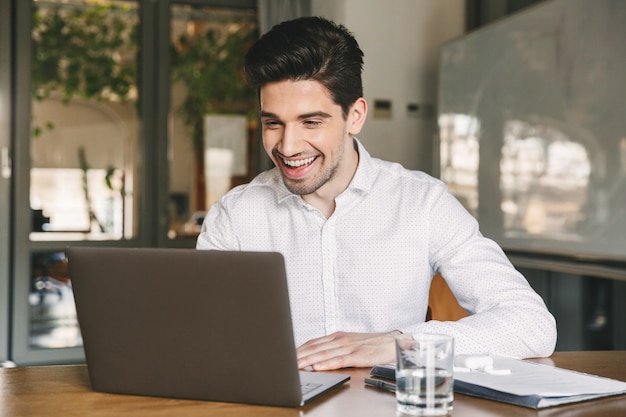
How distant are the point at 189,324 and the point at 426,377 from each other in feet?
0.99

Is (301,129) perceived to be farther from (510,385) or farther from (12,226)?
(12,226)

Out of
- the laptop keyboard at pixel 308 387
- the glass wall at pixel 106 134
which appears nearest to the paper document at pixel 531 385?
the laptop keyboard at pixel 308 387

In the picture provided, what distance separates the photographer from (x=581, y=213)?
3010 mm

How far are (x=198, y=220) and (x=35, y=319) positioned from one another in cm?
106

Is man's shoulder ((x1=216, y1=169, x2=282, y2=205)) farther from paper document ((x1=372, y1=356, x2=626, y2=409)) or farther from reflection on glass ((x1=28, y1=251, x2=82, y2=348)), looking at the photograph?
reflection on glass ((x1=28, y1=251, x2=82, y2=348))

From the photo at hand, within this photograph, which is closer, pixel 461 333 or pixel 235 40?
pixel 461 333

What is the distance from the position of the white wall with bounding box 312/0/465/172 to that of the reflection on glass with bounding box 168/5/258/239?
0.60 m

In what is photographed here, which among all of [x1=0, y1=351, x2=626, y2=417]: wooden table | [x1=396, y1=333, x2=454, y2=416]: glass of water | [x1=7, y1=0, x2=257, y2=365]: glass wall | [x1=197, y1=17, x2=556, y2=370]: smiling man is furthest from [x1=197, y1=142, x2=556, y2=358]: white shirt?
[x1=7, y1=0, x2=257, y2=365]: glass wall

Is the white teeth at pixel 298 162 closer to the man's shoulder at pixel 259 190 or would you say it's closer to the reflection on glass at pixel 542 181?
the man's shoulder at pixel 259 190

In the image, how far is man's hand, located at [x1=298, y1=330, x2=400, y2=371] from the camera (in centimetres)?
123

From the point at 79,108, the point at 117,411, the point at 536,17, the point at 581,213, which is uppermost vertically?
the point at 536,17

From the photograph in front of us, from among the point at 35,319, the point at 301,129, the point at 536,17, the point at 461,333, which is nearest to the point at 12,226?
the point at 35,319

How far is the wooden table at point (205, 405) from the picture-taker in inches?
38.9

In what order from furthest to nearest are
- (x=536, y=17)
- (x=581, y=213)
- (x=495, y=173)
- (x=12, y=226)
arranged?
(x=12, y=226)
(x=495, y=173)
(x=536, y=17)
(x=581, y=213)
